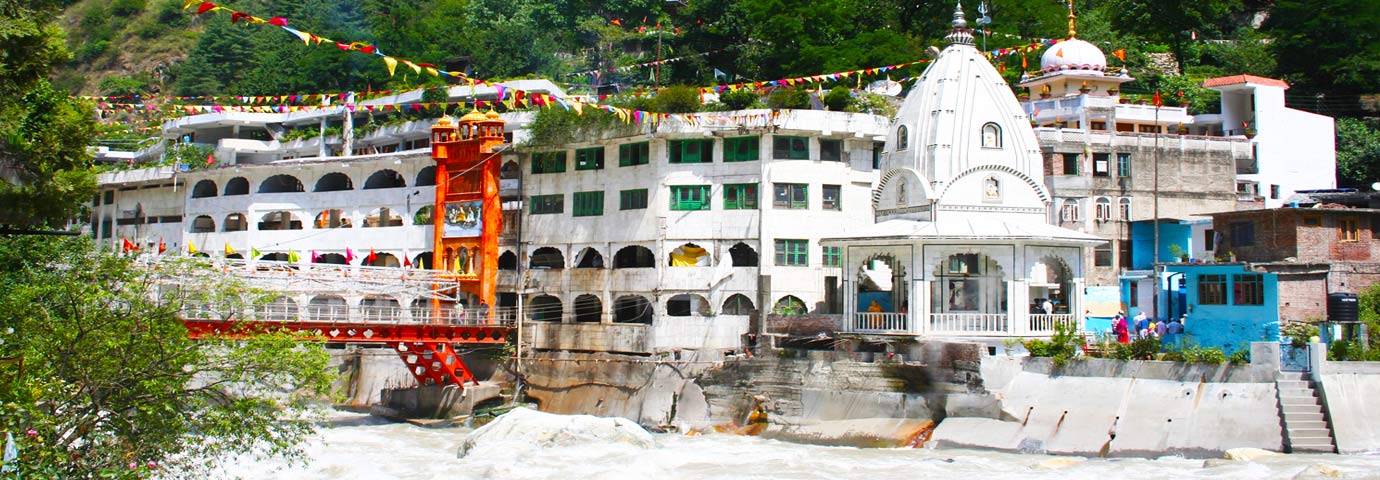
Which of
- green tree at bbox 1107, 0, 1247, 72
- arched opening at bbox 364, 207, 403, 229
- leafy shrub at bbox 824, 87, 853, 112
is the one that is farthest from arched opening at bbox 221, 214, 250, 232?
green tree at bbox 1107, 0, 1247, 72

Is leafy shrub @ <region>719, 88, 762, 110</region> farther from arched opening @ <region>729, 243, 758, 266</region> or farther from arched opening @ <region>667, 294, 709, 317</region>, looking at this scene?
arched opening @ <region>667, 294, 709, 317</region>

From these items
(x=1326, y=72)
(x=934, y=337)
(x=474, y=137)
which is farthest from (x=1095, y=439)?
(x=1326, y=72)

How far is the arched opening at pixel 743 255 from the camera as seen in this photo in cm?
4649

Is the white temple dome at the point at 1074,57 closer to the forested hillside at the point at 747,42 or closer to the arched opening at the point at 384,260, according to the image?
the forested hillside at the point at 747,42

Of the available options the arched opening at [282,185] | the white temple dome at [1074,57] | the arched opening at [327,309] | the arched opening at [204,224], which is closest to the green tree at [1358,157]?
the white temple dome at [1074,57]

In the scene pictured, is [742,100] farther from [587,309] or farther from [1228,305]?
[1228,305]

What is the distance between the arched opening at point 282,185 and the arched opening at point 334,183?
1.59 metres

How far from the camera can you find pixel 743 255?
46938mm

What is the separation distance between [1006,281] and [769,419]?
24.5 feet

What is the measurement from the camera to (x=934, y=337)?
37.0m

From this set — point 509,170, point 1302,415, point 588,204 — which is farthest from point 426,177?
point 1302,415

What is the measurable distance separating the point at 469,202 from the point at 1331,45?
117ft

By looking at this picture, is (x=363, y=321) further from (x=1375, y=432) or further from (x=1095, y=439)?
(x=1375, y=432)

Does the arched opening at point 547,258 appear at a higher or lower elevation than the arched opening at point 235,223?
lower
